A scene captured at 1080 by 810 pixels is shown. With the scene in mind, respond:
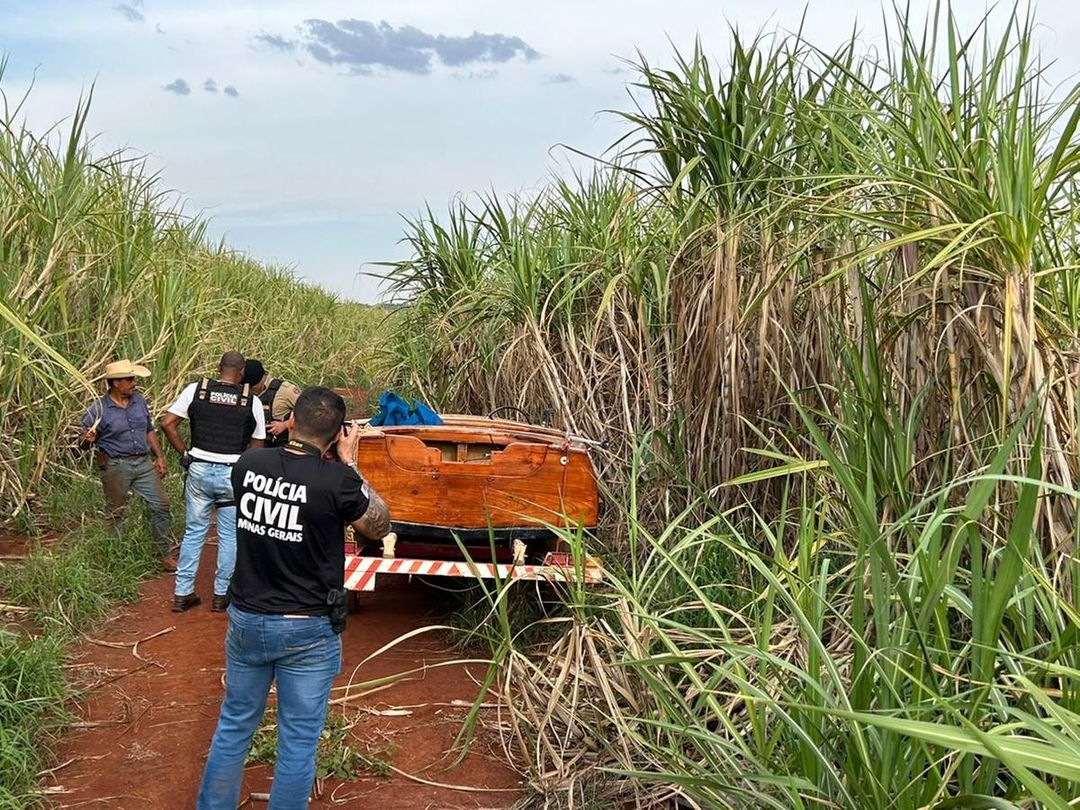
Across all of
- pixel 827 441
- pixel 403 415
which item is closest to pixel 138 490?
pixel 403 415

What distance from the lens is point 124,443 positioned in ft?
21.3

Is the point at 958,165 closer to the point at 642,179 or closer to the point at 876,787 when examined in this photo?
the point at 876,787

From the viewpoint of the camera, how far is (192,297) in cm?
894

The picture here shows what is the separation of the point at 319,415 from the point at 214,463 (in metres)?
2.96

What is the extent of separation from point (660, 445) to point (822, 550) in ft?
6.46

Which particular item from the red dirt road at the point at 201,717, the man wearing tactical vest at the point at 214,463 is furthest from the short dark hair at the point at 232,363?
the red dirt road at the point at 201,717

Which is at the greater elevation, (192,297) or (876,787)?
(192,297)

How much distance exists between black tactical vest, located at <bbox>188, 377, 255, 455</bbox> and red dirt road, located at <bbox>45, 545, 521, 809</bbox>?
42.9 inches

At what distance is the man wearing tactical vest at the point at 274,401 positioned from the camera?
689 cm

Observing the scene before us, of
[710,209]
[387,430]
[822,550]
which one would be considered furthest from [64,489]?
[822,550]

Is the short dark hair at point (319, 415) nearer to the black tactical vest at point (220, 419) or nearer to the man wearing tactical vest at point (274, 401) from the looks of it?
the black tactical vest at point (220, 419)

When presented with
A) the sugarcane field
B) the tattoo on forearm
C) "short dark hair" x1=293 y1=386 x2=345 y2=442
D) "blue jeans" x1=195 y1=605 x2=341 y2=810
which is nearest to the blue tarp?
the sugarcane field

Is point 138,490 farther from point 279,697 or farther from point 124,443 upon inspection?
point 279,697

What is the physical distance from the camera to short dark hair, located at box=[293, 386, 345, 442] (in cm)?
329
